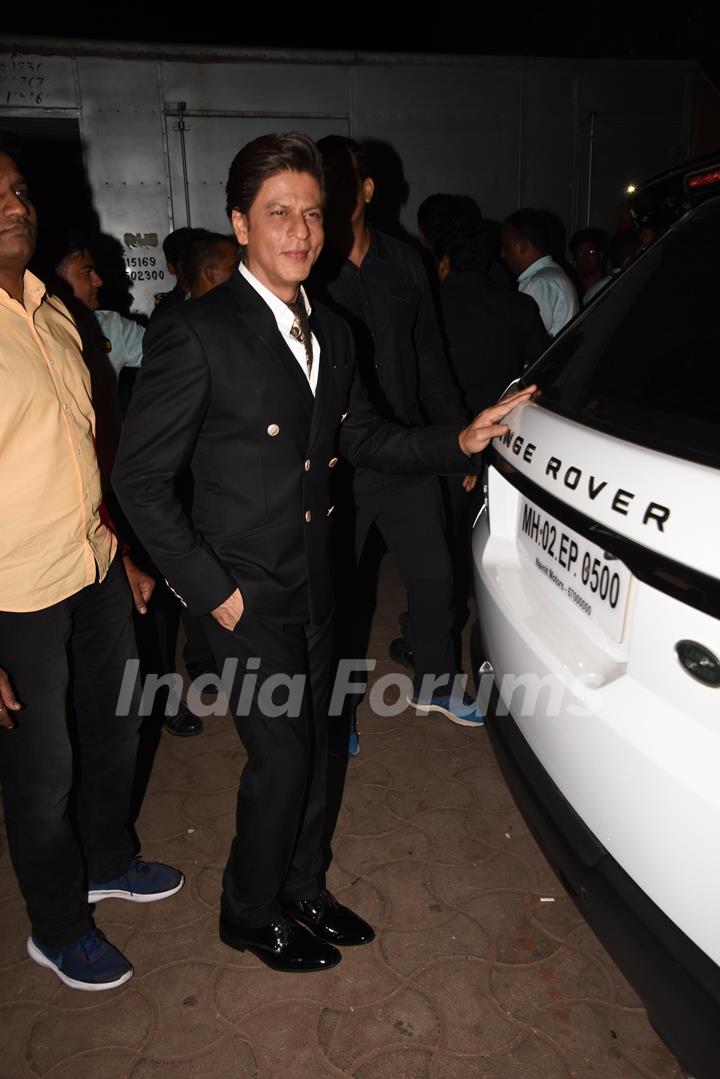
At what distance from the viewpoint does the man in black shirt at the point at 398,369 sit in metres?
3.10

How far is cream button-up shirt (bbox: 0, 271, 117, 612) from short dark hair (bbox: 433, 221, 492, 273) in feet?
7.32

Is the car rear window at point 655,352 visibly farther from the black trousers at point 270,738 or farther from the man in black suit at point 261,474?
the black trousers at point 270,738

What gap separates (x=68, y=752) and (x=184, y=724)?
1422mm

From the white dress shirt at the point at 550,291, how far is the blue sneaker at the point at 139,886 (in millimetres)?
3557

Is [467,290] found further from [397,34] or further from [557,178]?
[397,34]

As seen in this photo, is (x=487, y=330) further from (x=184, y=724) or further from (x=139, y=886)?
(x=139, y=886)

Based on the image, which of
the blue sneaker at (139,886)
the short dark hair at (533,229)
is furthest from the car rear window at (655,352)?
the short dark hair at (533,229)

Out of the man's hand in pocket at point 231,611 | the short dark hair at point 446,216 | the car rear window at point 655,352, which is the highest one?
the short dark hair at point 446,216

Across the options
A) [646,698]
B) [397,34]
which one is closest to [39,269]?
[646,698]

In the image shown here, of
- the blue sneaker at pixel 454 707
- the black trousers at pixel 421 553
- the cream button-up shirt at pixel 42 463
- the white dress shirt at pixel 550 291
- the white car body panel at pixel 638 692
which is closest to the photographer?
the white car body panel at pixel 638 692

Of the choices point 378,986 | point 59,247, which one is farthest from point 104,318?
point 378,986

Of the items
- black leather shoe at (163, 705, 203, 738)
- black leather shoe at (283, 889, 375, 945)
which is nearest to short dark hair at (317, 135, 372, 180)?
black leather shoe at (163, 705, 203, 738)

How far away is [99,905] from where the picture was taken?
259 centimetres

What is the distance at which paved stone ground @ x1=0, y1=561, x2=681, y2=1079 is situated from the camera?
2031 mm
